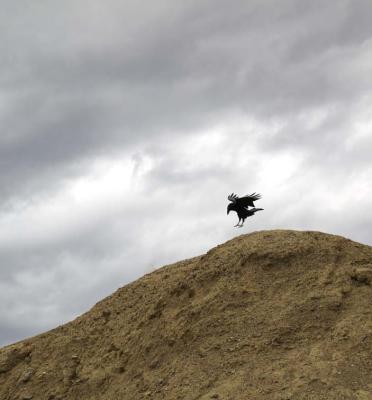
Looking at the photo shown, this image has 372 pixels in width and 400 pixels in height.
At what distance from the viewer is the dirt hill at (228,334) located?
15.0 meters

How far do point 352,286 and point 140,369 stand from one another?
5.65m

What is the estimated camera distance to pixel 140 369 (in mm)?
17391

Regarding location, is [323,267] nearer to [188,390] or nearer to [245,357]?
[245,357]

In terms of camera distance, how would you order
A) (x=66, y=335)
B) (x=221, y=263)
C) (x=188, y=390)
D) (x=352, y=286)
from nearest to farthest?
(x=188, y=390) < (x=352, y=286) < (x=221, y=263) < (x=66, y=335)

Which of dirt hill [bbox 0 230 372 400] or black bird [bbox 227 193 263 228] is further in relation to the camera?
black bird [bbox 227 193 263 228]

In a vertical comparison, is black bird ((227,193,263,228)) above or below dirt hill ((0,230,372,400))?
above

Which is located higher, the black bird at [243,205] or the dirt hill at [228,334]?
the black bird at [243,205]

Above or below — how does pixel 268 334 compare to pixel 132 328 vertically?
below

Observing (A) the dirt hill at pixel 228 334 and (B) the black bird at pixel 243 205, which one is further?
(B) the black bird at pixel 243 205

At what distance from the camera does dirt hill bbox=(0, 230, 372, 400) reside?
15.0 meters

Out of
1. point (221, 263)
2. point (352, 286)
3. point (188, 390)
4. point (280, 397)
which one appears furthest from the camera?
point (221, 263)

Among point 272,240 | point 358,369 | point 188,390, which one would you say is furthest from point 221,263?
point 358,369

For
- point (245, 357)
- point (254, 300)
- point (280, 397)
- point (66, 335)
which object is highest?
point (66, 335)

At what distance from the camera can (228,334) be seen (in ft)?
54.6
